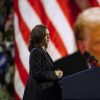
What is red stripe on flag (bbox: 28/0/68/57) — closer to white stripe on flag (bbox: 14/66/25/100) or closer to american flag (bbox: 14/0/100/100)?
american flag (bbox: 14/0/100/100)

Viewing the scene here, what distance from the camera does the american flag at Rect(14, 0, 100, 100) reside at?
4262 millimetres

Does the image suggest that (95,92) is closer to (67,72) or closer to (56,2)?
Result: (67,72)

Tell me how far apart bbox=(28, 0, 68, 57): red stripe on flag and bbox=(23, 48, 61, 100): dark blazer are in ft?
→ 5.08

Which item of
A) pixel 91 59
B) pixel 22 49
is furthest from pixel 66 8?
pixel 91 59

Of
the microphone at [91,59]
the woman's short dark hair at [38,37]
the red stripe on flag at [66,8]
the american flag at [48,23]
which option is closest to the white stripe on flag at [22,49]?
the american flag at [48,23]

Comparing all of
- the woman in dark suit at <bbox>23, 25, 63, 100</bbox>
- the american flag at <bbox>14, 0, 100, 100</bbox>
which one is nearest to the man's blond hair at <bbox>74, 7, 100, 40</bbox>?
the woman in dark suit at <bbox>23, 25, 63, 100</bbox>

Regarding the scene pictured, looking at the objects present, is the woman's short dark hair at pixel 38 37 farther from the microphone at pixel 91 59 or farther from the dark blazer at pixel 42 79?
the microphone at pixel 91 59

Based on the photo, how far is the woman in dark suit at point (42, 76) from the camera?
2654 millimetres

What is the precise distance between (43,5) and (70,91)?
95.3 inches

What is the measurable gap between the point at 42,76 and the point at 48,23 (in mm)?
1736

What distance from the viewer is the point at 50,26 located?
4.32m

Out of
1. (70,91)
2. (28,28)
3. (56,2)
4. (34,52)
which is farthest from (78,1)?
(70,91)

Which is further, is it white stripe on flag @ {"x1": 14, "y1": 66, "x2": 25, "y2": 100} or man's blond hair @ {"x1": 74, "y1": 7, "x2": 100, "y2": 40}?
white stripe on flag @ {"x1": 14, "y1": 66, "x2": 25, "y2": 100}

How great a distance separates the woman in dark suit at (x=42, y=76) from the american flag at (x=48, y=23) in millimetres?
1492
